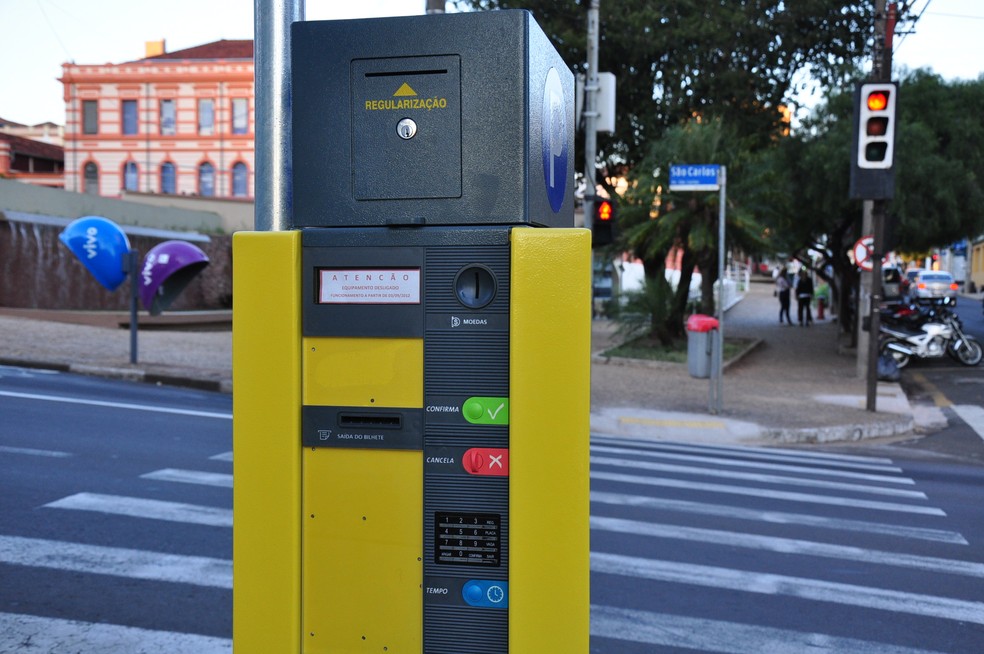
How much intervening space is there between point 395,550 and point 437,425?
0.38 m

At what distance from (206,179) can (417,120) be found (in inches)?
2217

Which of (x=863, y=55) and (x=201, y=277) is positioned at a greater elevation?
(x=863, y=55)

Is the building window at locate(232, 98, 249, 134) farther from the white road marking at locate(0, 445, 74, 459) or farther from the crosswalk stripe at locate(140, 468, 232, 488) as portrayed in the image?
the crosswalk stripe at locate(140, 468, 232, 488)

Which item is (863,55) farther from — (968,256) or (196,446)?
(968,256)

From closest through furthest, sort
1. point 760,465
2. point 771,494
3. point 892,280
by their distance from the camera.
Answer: point 771,494
point 760,465
point 892,280

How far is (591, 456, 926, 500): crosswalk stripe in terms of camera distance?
8977 mm

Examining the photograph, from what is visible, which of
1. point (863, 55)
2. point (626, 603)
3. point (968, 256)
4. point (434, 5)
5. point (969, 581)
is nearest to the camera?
point (626, 603)

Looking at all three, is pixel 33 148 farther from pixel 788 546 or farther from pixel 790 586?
pixel 790 586

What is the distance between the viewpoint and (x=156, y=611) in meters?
4.84

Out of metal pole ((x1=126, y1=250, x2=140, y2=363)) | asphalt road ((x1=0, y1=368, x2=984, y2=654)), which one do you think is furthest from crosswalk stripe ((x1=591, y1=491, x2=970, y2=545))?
metal pole ((x1=126, y1=250, x2=140, y2=363))

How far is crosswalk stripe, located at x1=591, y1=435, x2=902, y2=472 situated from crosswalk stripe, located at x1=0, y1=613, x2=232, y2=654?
24.0ft

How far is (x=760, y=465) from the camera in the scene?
33.7ft

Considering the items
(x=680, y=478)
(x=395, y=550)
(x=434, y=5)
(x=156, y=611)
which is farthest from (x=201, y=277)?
(x=395, y=550)

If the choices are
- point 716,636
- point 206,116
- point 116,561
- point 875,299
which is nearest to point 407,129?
point 716,636
